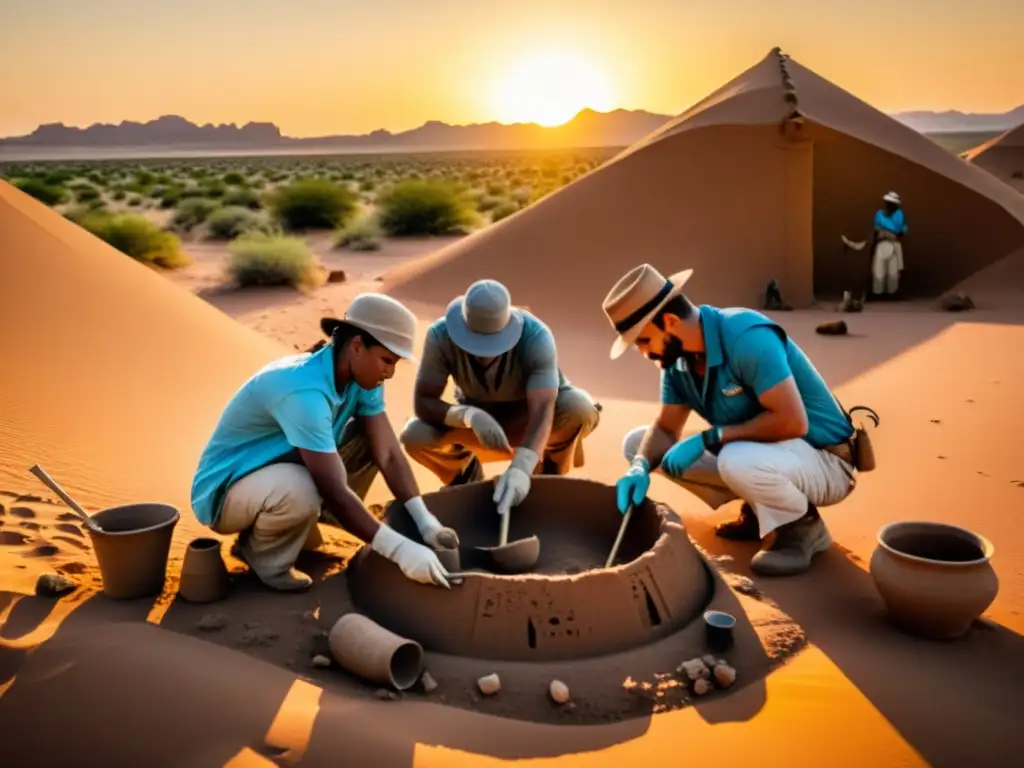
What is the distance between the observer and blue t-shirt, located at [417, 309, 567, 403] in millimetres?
4090

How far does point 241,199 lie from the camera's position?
2377 centimetres

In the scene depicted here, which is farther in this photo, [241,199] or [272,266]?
[241,199]

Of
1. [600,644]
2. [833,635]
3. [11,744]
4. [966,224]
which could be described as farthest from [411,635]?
[966,224]

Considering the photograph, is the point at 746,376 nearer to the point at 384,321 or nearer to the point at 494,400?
the point at 494,400

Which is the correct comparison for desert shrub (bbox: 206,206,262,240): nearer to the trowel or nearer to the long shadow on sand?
the trowel

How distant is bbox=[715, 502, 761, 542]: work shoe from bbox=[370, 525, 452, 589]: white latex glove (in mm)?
1692

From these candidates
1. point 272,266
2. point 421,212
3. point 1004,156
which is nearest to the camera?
point 272,266

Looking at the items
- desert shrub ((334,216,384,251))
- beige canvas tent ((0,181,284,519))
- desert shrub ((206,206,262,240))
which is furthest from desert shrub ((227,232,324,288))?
desert shrub ((206,206,262,240))

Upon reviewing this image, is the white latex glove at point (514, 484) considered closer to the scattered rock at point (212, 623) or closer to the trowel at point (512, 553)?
the trowel at point (512, 553)

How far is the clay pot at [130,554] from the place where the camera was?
125 inches

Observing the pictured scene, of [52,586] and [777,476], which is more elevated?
[777,476]

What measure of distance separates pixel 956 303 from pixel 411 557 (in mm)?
8187

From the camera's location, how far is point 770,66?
36.6ft

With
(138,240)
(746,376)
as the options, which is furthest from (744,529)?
(138,240)
